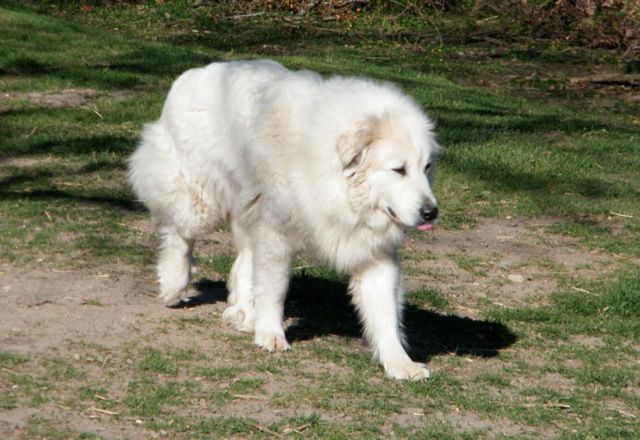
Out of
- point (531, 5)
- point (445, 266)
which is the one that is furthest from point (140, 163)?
point (531, 5)

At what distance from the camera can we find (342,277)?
8.49 metres

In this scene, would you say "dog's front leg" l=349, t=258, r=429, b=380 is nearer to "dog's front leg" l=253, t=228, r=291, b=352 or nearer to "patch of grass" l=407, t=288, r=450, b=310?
"dog's front leg" l=253, t=228, r=291, b=352

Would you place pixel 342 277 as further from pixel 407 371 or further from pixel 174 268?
pixel 407 371

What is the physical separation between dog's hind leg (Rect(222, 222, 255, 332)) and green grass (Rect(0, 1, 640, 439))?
0.45 feet

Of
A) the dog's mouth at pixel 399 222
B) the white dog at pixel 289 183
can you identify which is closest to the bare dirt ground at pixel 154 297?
the white dog at pixel 289 183

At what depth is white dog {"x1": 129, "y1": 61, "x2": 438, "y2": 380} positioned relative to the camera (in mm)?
6184

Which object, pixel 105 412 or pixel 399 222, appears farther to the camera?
pixel 399 222

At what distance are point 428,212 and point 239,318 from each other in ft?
5.45

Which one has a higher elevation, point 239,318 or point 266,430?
point 266,430

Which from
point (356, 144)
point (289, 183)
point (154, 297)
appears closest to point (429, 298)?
point (154, 297)

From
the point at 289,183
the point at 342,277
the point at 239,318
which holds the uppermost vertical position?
the point at 289,183

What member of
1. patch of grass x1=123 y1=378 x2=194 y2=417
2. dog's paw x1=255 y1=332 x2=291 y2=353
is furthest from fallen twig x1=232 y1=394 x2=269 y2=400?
dog's paw x1=255 y1=332 x2=291 y2=353

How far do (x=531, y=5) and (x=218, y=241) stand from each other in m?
12.8

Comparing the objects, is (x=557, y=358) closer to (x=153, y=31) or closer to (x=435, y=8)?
(x=153, y=31)
